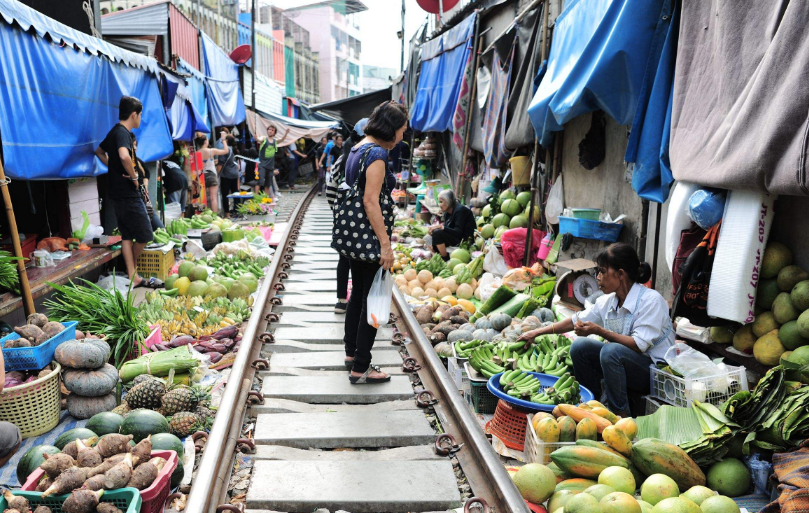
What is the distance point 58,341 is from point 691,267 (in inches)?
180

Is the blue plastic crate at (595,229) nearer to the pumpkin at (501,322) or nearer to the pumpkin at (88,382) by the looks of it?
the pumpkin at (501,322)

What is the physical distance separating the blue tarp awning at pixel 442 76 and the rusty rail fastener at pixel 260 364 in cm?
886

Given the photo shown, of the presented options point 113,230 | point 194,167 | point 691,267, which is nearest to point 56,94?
point 113,230

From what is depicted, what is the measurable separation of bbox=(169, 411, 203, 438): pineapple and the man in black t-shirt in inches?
140

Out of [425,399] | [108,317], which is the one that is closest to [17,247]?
[108,317]

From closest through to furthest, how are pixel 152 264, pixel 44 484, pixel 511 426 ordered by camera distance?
1. pixel 44 484
2. pixel 511 426
3. pixel 152 264

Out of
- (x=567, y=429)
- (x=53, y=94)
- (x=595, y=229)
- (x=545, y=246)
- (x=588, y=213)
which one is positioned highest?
(x=53, y=94)

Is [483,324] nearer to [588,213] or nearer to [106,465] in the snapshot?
[588,213]

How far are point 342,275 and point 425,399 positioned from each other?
85.5 inches

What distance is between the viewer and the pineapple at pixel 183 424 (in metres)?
4.06

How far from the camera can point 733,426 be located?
11.5ft

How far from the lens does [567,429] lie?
366 centimetres

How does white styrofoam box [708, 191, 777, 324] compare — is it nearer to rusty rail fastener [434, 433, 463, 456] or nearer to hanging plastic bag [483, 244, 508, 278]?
rusty rail fastener [434, 433, 463, 456]

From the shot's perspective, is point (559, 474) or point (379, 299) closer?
point (559, 474)
